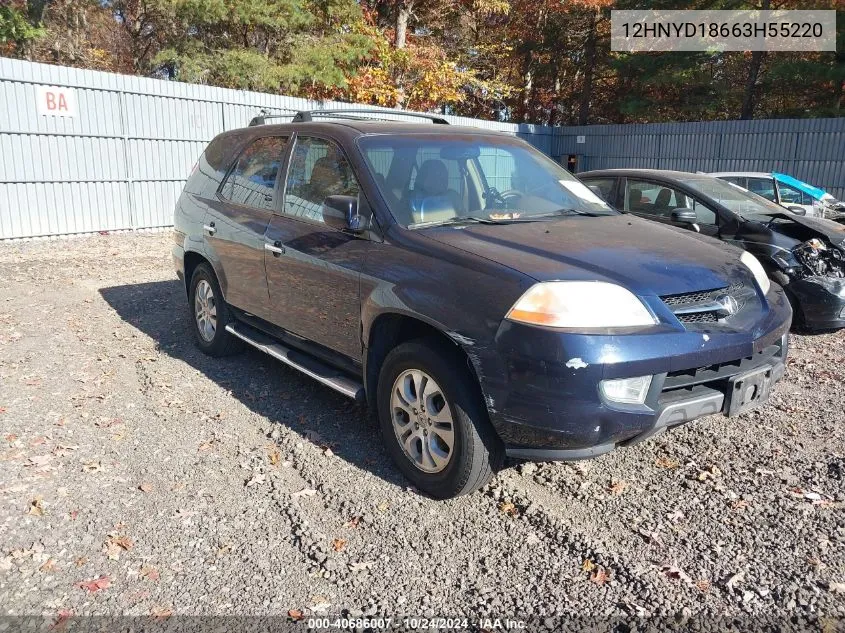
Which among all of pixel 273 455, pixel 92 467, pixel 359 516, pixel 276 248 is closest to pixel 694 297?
pixel 359 516

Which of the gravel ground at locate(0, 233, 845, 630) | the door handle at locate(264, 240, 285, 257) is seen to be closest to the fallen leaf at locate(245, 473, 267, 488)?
the gravel ground at locate(0, 233, 845, 630)

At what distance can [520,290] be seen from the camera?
288 cm

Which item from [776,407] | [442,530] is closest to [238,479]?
[442,530]

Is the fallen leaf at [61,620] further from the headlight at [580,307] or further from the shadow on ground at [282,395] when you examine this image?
the headlight at [580,307]

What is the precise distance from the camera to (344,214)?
3576mm

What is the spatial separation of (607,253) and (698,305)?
49cm

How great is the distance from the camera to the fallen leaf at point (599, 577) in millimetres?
2777

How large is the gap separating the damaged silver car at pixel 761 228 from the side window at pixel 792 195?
4.35 metres

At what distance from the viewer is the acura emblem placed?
3.13 metres

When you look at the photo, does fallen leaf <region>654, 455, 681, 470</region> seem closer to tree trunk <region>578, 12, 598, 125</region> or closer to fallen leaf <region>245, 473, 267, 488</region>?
fallen leaf <region>245, 473, 267, 488</region>

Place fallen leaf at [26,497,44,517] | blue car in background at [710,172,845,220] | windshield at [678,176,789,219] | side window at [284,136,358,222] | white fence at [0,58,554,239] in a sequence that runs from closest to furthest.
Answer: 1. fallen leaf at [26,497,44,517]
2. side window at [284,136,358,222]
3. windshield at [678,176,789,219]
4. blue car in background at [710,172,845,220]
5. white fence at [0,58,554,239]

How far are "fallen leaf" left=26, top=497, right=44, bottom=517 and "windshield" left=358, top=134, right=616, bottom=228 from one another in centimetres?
237

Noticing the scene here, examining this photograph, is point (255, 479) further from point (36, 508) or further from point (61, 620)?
point (61, 620)

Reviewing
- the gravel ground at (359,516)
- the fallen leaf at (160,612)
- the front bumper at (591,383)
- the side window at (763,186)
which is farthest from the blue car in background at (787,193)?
the fallen leaf at (160,612)
